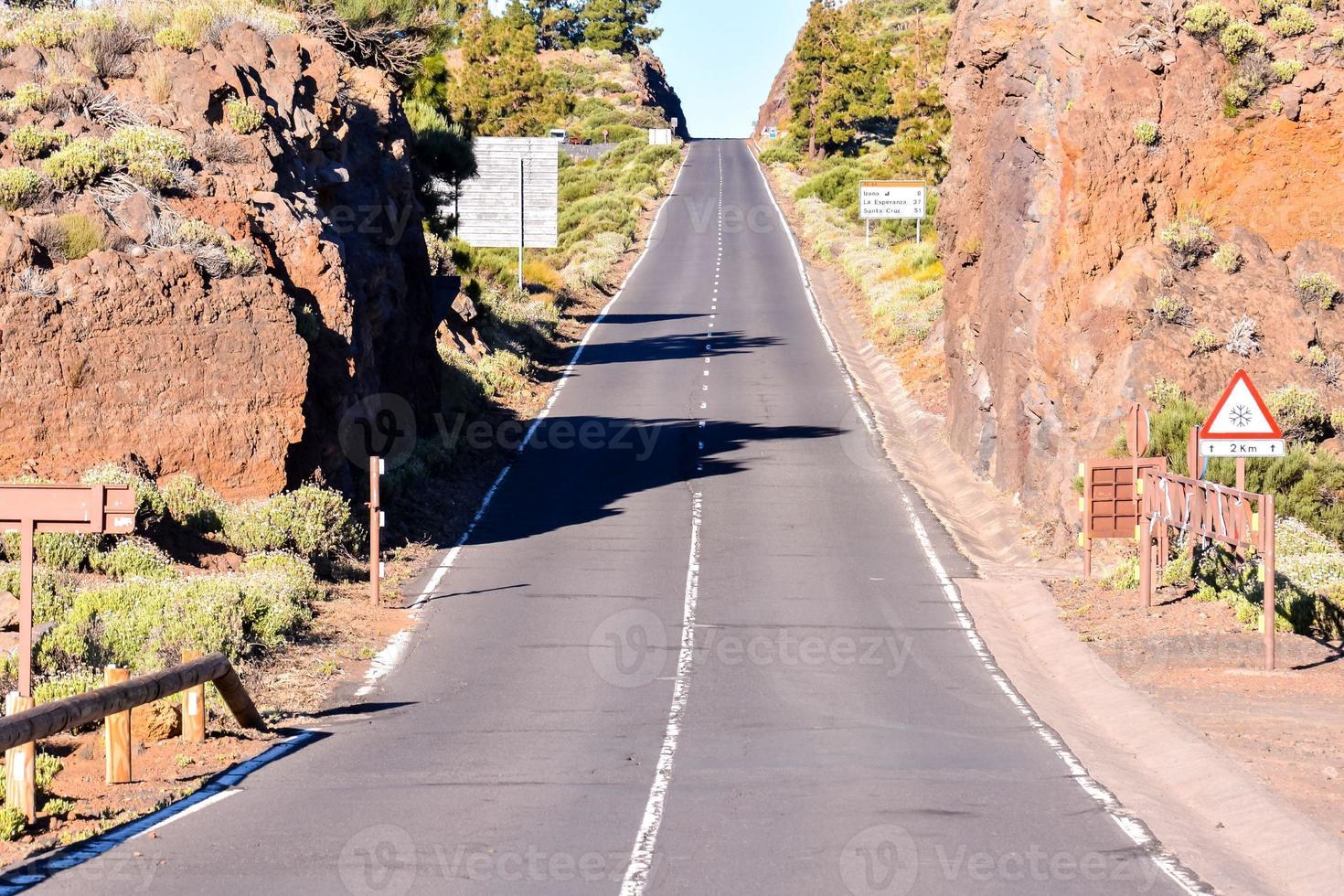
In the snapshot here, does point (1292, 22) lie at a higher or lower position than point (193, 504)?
higher

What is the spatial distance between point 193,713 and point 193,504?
7782 millimetres

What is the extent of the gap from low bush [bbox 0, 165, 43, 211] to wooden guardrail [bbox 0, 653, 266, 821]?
10114 millimetres

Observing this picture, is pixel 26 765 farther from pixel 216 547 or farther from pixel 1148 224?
pixel 1148 224

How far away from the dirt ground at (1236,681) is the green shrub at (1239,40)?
34.8 ft

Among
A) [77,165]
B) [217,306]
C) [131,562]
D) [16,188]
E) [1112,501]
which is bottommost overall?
[131,562]

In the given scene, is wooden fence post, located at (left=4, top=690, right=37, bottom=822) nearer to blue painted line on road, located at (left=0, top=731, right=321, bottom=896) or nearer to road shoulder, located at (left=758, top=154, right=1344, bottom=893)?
blue painted line on road, located at (left=0, top=731, right=321, bottom=896)

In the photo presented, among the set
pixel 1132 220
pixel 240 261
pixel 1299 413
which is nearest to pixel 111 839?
pixel 240 261

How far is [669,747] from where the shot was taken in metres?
12.2

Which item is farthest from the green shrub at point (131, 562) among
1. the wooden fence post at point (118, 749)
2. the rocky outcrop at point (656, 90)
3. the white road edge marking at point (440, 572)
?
the rocky outcrop at point (656, 90)

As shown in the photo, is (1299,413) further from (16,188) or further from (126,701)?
(16,188)

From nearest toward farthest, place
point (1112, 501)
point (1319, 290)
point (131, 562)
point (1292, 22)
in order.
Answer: point (131, 562), point (1112, 501), point (1319, 290), point (1292, 22)

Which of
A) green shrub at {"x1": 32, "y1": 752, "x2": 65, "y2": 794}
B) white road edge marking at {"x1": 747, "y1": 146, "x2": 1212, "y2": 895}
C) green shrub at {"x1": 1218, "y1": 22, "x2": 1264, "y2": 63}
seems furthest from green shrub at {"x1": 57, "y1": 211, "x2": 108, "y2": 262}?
green shrub at {"x1": 1218, "y1": 22, "x2": 1264, "y2": 63}

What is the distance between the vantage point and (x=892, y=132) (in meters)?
121

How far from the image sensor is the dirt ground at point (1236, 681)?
465 inches
